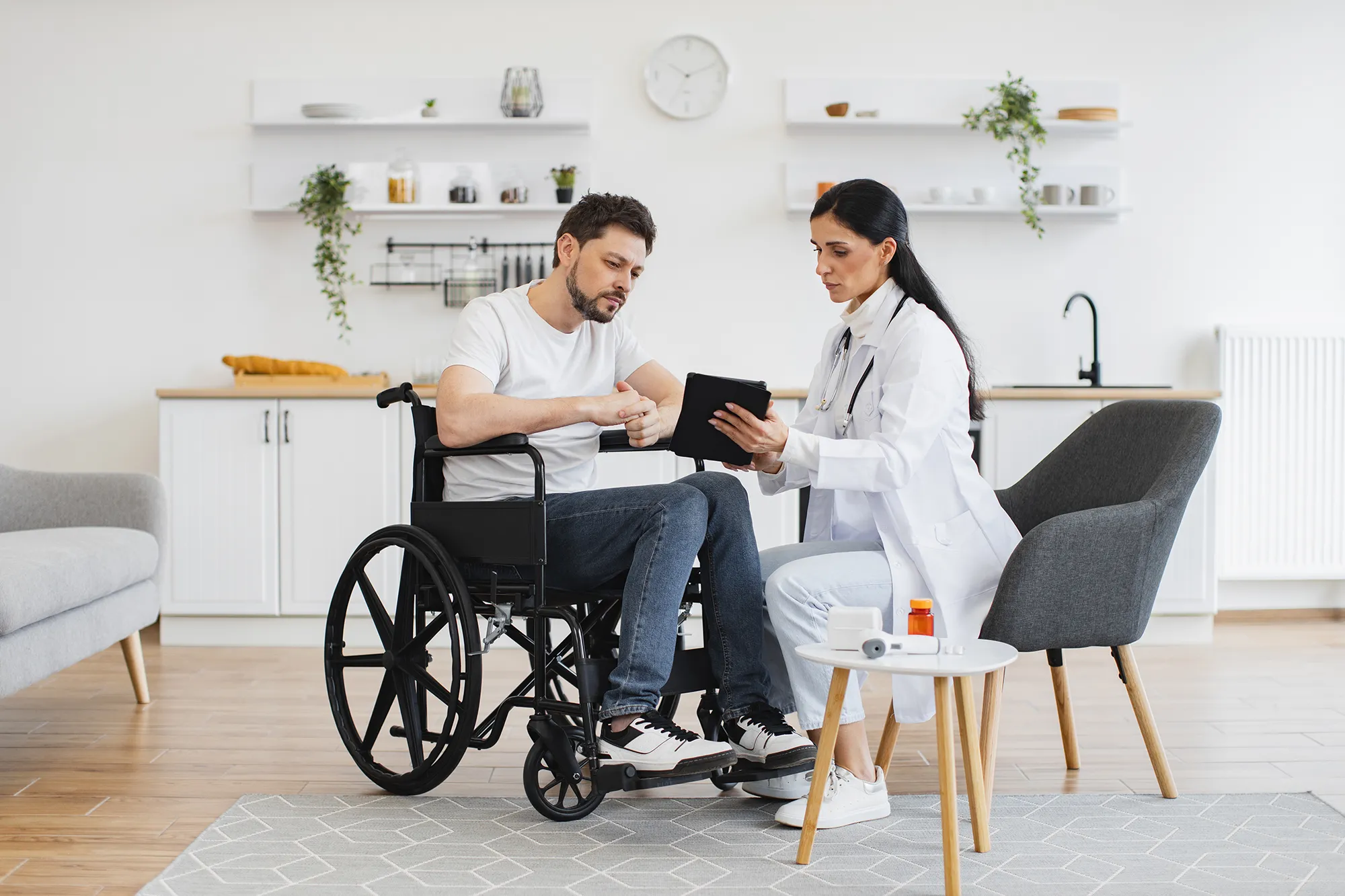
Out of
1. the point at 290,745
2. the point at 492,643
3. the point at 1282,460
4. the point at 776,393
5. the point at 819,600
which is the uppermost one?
the point at 776,393

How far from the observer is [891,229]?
7.48ft

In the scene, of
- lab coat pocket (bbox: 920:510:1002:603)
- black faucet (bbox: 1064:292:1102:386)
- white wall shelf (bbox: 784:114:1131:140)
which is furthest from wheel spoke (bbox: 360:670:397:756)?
black faucet (bbox: 1064:292:1102:386)

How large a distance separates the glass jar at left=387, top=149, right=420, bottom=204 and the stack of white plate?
0.22 m

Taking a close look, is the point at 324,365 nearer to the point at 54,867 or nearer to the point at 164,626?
the point at 164,626

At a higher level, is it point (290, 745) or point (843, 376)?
point (843, 376)

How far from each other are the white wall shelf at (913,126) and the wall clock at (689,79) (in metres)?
0.30

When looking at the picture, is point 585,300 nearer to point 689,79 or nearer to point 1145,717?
point 1145,717

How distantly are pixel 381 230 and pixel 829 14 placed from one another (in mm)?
1783

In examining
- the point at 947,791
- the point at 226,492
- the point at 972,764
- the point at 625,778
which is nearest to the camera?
the point at 947,791

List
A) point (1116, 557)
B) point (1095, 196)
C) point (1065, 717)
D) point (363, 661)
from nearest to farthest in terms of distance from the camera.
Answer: point (1116, 557) → point (363, 661) → point (1065, 717) → point (1095, 196)

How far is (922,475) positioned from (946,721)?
0.55 meters

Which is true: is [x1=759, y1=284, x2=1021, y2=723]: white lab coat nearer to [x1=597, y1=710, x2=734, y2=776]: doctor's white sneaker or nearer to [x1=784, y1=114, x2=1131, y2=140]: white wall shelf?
[x1=597, y1=710, x2=734, y2=776]: doctor's white sneaker

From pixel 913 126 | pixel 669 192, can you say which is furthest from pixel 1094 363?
pixel 669 192

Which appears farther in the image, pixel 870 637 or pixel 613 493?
pixel 613 493
